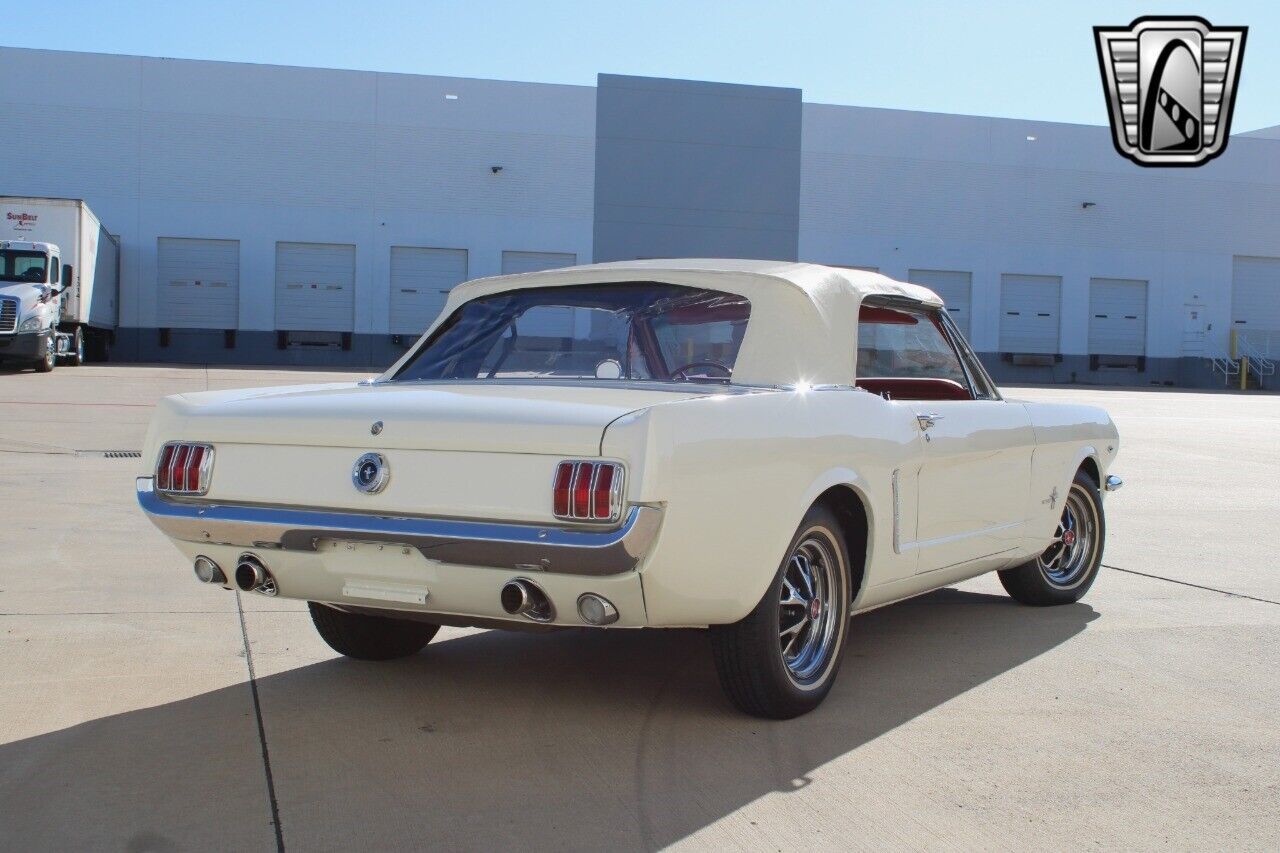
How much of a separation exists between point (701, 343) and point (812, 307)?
38 cm

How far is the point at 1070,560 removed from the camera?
6.43m

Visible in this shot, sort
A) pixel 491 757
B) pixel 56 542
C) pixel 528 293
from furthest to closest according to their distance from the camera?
pixel 56 542, pixel 528 293, pixel 491 757

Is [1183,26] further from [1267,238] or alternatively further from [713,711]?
[1267,238]

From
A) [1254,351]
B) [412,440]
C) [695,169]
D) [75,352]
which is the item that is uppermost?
[695,169]

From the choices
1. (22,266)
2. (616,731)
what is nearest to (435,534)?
(616,731)

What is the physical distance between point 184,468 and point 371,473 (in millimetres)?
716

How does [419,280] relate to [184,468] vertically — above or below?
above

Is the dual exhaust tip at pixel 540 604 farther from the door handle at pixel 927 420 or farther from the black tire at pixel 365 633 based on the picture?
the door handle at pixel 927 420

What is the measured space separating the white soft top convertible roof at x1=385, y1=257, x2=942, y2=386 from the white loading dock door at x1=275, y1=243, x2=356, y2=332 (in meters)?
38.2

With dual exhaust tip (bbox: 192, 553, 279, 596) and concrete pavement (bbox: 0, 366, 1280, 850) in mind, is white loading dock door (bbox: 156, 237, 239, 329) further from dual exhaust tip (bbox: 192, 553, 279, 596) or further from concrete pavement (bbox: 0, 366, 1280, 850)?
dual exhaust tip (bbox: 192, 553, 279, 596)

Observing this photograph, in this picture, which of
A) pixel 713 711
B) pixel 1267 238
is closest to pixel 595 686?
pixel 713 711

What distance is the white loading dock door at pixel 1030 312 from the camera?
1831 inches

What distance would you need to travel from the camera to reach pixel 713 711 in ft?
14.2

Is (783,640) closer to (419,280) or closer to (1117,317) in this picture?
(419,280)
